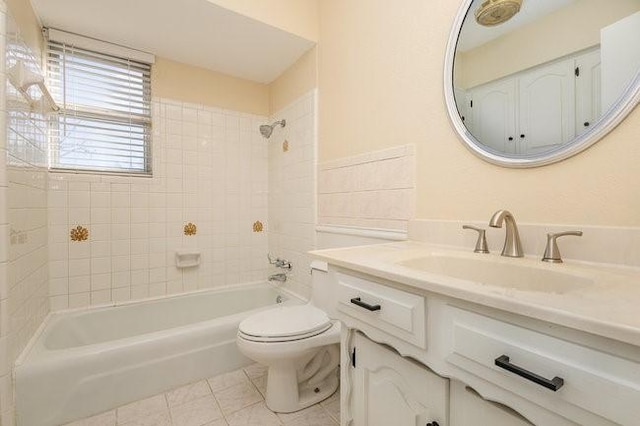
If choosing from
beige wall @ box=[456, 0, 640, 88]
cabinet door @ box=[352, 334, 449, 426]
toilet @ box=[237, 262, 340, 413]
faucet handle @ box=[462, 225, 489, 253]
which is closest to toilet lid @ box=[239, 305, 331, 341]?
toilet @ box=[237, 262, 340, 413]

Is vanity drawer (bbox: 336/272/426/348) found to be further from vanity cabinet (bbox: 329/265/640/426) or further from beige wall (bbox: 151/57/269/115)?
beige wall (bbox: 151/57/269/115)

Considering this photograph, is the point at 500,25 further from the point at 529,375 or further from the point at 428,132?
the point at 529,375

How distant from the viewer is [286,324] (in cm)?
148

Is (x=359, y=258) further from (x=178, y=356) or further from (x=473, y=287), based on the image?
(x=178, y=356)

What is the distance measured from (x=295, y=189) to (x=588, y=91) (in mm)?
1764

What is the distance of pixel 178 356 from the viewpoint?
165cm

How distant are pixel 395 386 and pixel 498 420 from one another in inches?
11.2

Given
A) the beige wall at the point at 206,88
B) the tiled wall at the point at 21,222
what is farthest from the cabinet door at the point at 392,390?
the beige wall at the point at 206,88

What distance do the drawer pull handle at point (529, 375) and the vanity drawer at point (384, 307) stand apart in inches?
7.2

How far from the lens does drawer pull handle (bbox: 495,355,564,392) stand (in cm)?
46

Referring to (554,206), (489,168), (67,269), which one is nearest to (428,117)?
(489,168)

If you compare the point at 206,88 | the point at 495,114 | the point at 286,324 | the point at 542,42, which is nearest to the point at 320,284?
the point at 286,324

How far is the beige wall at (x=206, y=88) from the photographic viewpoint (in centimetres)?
227

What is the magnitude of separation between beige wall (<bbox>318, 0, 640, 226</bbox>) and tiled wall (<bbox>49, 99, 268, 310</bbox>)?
36.5 inches
